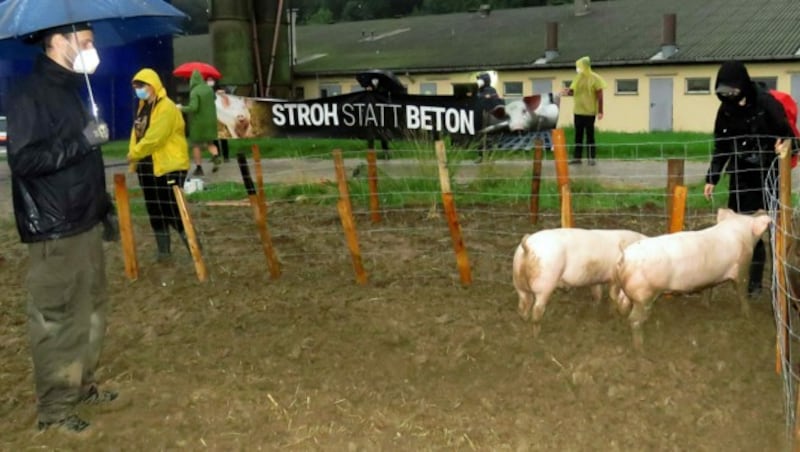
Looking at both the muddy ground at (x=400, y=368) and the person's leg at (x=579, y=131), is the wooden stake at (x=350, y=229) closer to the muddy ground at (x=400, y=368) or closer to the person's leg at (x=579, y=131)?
the muddy ground at (x=400, y=368)

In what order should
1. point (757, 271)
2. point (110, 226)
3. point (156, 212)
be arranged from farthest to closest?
point (156, 212)
point (757, 271)
point (110, 226)

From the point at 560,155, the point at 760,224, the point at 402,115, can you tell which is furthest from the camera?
the point at 402,115

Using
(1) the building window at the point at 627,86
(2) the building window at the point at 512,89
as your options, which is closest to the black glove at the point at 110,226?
(1) the building window at the point at 627,86

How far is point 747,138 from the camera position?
19.1 ft

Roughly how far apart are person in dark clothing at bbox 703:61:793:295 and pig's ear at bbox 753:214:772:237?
20 cm

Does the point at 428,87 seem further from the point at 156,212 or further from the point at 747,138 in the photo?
the point at 747,138

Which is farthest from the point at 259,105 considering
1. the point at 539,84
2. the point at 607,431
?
the point at 539,84

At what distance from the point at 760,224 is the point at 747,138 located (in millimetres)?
640

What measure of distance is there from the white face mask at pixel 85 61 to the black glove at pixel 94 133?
0.27 meters

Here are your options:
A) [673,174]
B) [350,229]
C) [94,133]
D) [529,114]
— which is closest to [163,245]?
[350,229]

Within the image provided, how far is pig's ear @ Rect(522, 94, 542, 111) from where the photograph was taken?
13.4 meters

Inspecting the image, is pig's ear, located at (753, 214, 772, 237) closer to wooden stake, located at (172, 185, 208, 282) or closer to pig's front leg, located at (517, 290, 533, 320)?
pig's front leg, located at (517, 290, 533, 320)

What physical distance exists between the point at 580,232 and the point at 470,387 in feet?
4.33

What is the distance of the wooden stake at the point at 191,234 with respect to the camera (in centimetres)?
693
